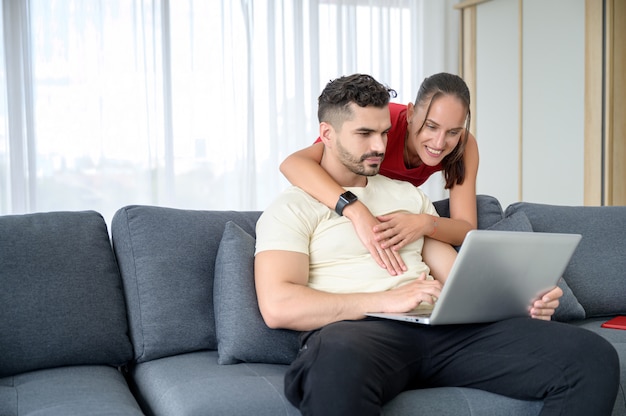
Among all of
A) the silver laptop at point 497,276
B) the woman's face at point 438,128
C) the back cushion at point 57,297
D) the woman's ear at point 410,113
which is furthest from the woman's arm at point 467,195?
the back cushion at point 57,297

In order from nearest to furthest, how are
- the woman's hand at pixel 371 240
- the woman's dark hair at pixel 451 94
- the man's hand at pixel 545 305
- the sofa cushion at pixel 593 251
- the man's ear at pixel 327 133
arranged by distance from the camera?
the man's hand at pixel 545 305 → the woman's hand at pixel 371 240 → the man's ear at pixel 327 133 → the woman's dark hair at pixel 451 94 → the sofa cushion at pixel 593 251

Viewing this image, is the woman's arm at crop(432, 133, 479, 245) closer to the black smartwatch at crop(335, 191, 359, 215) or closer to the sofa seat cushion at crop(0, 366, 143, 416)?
the black smartwatch at crop(335, 191, 359, 215)

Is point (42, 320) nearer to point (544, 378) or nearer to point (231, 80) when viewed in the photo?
point (544, 378)

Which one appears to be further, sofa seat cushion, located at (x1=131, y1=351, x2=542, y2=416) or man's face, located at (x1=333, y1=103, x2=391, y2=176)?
man's face, located at (x1=333, y1=103, x2=391, y2=176)

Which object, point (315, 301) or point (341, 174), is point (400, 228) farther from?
point (315, 301)

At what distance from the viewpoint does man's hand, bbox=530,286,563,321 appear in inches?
78.9

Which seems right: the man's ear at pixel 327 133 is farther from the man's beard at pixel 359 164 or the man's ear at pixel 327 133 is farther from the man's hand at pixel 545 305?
the man's hand at pixel 545 305

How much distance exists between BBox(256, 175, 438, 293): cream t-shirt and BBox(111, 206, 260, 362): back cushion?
25cm

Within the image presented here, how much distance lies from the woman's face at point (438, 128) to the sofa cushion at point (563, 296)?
42cm

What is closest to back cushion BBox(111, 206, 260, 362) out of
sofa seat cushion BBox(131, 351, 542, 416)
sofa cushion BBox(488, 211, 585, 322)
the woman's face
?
sofa seat cushion BBox(131, 351, 542, 416)

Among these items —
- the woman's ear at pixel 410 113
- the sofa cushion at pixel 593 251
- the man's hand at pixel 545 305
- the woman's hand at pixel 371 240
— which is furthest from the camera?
the sofa cushion at pixel 593 251

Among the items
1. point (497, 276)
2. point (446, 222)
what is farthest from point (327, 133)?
point (497, 276)

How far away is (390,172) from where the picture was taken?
102 inches

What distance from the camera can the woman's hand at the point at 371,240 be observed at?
2.13 metres
